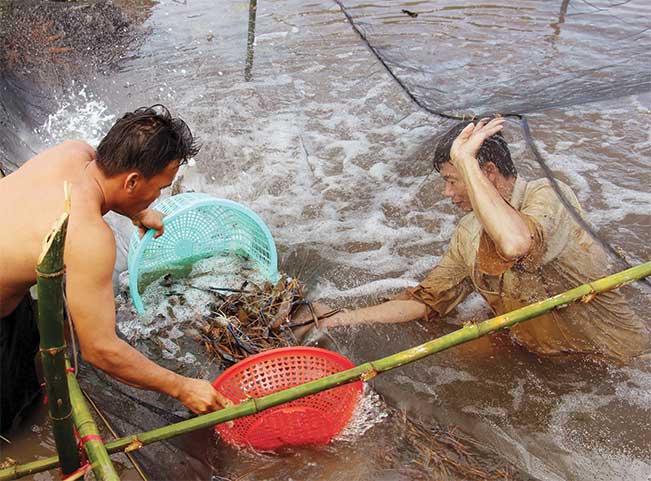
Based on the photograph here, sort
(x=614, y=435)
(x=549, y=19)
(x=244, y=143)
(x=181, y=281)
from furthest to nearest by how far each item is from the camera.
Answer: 1. (x=549, y=19)
2. (x=244, y=143)
3. (x=181, y=281)
4. (x=614, y=435)

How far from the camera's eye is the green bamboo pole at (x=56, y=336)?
1.41 m

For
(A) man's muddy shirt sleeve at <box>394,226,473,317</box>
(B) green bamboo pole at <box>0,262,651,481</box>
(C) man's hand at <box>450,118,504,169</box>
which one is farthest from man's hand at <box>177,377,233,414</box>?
(A) man's muddy shirt sleeve at <box>394,226,473,317</box>

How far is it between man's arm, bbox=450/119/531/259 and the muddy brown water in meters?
0.94

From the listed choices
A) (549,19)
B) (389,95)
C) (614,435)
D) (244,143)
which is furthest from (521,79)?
(614,435)

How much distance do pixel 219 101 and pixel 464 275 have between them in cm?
366

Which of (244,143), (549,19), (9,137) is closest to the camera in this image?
(9,137)

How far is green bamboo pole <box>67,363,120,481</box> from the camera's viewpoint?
5.92ft

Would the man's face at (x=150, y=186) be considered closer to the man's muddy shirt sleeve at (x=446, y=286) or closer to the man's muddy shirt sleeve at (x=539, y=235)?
the man's muddy shirt sleeve at (x=539, y=235)

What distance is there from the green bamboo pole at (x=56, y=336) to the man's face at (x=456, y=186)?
84.2 inches

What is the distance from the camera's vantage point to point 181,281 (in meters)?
3.94

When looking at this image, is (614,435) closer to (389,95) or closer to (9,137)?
(389,95)

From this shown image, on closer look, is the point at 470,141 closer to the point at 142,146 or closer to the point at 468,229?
the point at 468,229

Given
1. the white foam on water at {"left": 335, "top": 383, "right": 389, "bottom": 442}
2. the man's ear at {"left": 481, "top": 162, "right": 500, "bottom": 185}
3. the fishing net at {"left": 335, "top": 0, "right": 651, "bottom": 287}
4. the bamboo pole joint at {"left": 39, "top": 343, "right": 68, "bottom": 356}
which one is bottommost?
the white foam on water at {"left": 335, "top": 383, "right": 389, "bottom": 442}

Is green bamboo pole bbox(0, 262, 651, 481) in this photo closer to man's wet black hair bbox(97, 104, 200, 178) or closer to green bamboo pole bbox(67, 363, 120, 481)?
green bamboo pole bbox(67, 363, 120, 481)
